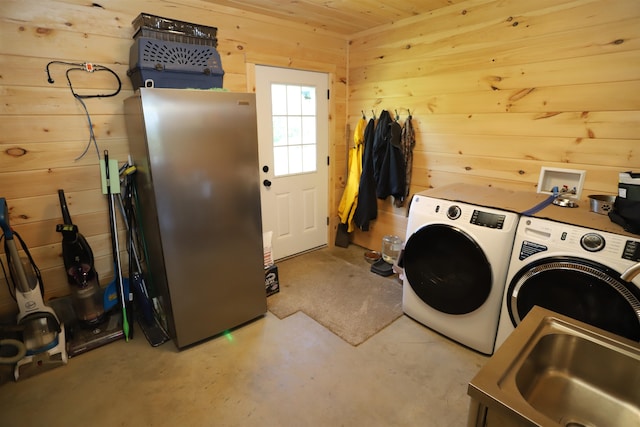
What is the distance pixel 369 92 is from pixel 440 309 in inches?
84.4

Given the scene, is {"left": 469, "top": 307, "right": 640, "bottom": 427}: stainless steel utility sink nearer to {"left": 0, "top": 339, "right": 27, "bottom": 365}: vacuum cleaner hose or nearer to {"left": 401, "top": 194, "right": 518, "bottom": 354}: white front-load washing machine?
{"left": 401, "top": 194, "right": 518, "bottom": 354}: white front-load washing machine

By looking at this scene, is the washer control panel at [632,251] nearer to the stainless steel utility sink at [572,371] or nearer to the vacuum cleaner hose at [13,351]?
the stainless steel utility sink at [572,371]

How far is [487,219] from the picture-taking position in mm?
1943

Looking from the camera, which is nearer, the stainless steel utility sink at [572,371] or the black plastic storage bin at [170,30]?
the stainless steel utility sink at [572,371]

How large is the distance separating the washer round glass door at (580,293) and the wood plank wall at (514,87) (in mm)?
781

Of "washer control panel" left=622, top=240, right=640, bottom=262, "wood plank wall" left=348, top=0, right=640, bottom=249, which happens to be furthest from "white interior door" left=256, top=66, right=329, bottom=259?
"washer control panel" left=622, top=240, right=640, bottom=262

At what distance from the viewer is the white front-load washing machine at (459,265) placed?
1920mm

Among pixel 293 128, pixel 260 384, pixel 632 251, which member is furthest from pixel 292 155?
pixel 632 251

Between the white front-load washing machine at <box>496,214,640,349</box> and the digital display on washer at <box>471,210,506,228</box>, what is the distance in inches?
3.9

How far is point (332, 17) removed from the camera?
2.80m

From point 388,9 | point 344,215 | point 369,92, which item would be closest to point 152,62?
point 388,9

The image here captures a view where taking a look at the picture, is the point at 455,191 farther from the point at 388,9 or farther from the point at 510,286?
the point at 388,9

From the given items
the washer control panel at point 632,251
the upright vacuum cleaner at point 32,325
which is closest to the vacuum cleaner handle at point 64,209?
the upright vacuum cleaner at point 32,325

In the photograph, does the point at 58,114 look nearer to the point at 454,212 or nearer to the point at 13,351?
the point at 13,351
